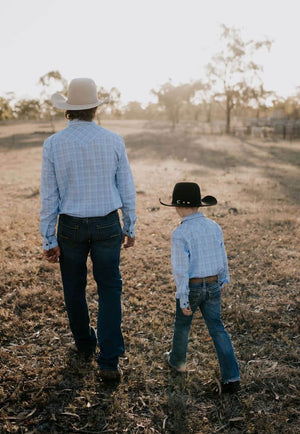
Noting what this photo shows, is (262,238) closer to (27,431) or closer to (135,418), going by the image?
(135,418)

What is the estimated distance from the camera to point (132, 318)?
14.0 feet

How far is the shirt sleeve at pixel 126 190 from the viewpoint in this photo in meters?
2.93

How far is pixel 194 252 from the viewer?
275 centimetres

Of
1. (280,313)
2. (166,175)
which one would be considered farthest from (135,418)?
(166,175)

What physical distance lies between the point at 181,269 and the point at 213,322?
22.3 inches

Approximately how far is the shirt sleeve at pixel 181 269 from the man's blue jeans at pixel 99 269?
493 mm

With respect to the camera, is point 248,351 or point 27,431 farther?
point 248,351

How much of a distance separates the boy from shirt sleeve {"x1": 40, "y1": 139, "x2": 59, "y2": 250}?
92cm

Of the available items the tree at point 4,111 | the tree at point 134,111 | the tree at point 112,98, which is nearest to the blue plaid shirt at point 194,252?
the tree at point 112,98

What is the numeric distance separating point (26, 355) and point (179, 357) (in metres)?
1.45

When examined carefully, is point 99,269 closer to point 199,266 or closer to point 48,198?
point 48,198

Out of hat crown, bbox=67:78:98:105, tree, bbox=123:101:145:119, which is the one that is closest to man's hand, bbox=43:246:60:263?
hat crown, bbox=67:78:98:105

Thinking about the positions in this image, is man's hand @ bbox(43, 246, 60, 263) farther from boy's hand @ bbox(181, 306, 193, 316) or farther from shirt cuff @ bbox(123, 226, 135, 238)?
boy's hand @ bbox(181, 306, 193, 316)

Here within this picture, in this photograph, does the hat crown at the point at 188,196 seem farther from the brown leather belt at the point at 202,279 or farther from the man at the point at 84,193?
the brown leather belt at the point at 202,279
